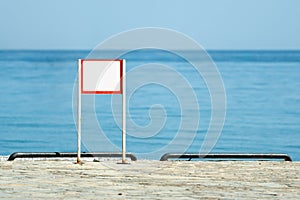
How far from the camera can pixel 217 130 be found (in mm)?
25125

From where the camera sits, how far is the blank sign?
10.8m

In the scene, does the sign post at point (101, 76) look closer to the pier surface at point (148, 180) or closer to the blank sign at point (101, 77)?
the blank sign at point (101, 77)

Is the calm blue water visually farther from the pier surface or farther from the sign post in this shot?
the sign post

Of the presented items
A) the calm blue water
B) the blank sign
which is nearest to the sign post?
the blank sign

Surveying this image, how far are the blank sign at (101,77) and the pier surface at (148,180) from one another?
903 millimetres

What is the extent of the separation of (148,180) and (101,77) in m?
1.54

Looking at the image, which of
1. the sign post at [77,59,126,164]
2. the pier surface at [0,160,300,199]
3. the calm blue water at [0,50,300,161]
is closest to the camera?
the pier surface at [0,160,300,199]

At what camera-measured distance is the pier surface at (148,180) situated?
8898mm

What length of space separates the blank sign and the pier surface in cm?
90

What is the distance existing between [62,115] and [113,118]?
2760 mm

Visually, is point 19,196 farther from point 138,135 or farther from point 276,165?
point 138,135

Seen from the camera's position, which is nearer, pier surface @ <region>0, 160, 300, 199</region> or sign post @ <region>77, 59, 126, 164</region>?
pier surface @ <region>0, 160, 300, 199</region>

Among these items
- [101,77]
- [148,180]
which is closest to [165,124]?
[101,77]

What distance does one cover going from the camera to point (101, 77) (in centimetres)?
1076
